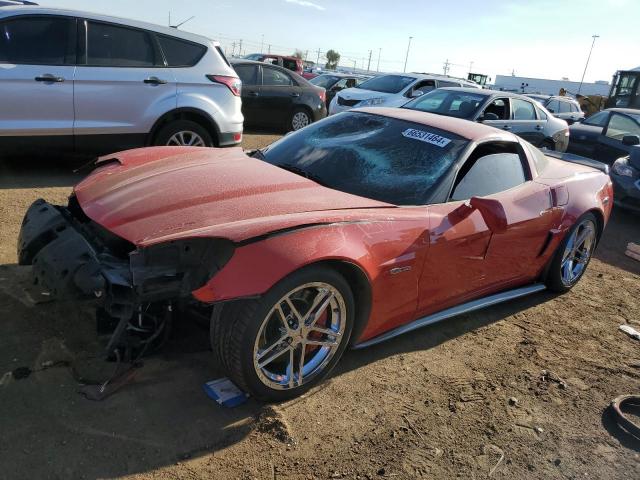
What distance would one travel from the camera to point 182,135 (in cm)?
643

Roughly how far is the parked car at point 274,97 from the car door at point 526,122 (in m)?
4.10

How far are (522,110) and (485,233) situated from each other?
719 cm

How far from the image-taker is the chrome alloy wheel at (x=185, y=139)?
6.38m

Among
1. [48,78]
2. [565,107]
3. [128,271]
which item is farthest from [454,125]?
[565,107]

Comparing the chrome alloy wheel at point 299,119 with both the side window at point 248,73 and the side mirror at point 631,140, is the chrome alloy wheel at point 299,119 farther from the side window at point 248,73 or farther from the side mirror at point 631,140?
the side mirror at point 631,140

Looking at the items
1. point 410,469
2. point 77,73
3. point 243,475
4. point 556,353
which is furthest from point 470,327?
point 77,73

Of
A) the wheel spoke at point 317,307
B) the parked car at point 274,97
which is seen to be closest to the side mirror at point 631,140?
the parked car at point 274,97

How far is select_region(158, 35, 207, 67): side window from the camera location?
637 cm

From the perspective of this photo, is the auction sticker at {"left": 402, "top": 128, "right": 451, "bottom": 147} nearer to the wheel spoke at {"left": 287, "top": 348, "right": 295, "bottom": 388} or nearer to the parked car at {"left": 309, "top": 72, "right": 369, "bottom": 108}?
the wheel spoke at {"left": 287, "top": 348, "right": 295, "bottom": 388}

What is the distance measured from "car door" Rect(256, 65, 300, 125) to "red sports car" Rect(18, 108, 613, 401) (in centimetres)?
696

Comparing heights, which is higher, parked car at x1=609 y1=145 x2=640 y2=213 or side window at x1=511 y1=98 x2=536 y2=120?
side window at x1=511 y1=98 x2=536 y2=120

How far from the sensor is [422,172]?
11.4ft

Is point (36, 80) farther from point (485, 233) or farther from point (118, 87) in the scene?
point (485, 233)

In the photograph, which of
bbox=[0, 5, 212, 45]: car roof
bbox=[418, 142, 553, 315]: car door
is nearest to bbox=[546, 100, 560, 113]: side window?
bbox=[0, 5, 212, 45]: car roof
